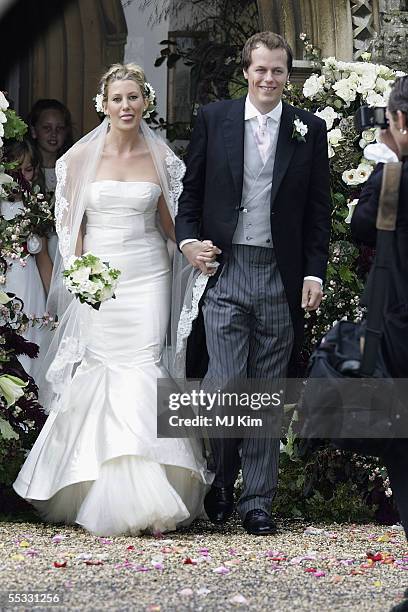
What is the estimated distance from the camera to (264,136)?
6.16 m

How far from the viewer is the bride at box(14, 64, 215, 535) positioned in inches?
237

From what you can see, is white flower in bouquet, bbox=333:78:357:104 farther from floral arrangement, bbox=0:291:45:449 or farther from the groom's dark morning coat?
floral arrangement, bbox=0:291:45:449

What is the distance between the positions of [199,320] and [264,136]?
0.88 meters

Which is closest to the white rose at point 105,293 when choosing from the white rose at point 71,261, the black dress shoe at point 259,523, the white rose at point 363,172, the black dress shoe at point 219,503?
the white rose at point 71,261

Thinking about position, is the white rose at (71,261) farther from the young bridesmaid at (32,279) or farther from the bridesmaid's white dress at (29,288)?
the bridesmaid's white dress at (29,288)

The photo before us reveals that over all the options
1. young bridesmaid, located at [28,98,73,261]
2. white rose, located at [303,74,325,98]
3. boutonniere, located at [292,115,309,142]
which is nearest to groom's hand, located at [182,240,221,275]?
boutonniere, located at [292,115,309,142]

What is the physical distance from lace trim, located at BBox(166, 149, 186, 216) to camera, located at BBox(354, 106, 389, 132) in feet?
5.66

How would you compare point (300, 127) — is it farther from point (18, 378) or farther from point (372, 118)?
point (18, 378)

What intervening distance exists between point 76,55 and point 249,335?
524 centimetres

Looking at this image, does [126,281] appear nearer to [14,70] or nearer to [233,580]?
[233,580]

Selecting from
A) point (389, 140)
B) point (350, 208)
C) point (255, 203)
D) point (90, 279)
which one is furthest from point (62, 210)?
point (389, 140)

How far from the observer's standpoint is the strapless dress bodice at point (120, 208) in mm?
6453

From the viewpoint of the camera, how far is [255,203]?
608 cm

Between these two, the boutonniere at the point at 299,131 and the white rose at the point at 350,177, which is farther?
the white rose at the point at 350,177
